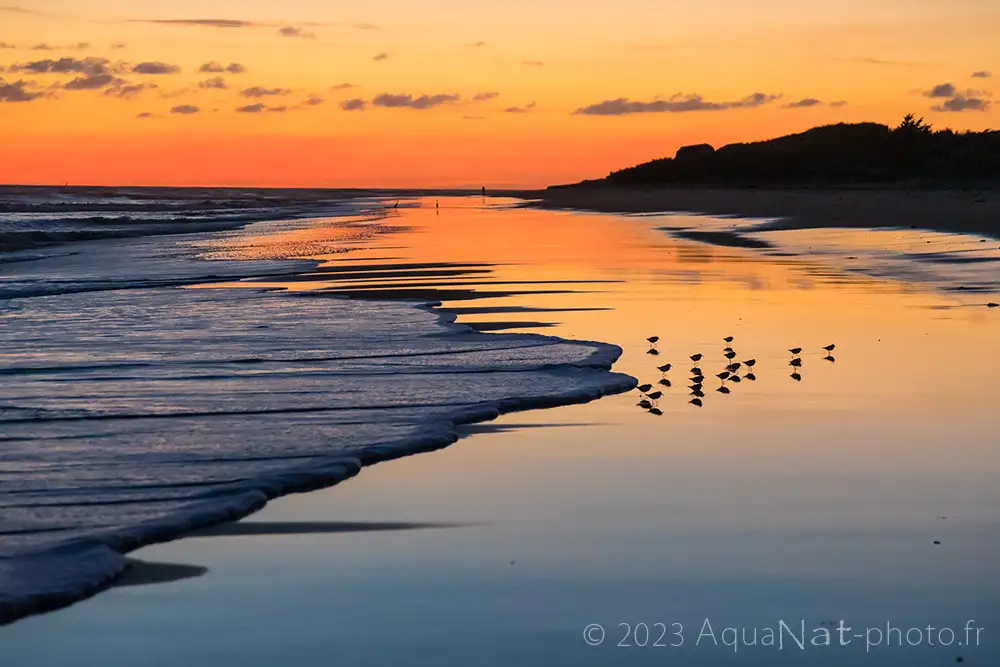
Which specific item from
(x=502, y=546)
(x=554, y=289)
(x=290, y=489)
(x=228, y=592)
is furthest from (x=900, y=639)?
(x=554, y=289)

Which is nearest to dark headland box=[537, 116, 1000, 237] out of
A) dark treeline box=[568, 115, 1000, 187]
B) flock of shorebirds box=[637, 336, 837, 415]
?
dark treeline box=[568, 115, 1000, 187]

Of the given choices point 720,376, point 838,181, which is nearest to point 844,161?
point 838,181

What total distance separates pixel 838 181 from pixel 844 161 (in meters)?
10.1

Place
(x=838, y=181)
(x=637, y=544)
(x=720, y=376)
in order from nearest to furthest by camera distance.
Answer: (x=637, y=544) < (x=720, y=376) < (x=838, y=181)

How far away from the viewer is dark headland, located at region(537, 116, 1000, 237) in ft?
136

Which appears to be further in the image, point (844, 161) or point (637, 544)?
point (844, 161)

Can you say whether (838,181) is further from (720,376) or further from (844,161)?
(720,376)

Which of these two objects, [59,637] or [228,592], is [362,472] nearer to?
[228,592]

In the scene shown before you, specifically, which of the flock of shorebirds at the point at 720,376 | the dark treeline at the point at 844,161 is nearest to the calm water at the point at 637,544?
the flock of shorebirds at the point at 720,376

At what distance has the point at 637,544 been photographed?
530cm

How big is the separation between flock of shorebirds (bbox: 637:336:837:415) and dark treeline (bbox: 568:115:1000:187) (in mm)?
68051

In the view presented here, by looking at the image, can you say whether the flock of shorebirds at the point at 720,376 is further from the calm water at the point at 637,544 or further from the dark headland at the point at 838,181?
the dark headland at the point at 838,181

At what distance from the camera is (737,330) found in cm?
1262

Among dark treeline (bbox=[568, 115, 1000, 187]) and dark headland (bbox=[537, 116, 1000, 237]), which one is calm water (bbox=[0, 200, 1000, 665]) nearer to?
dark headland (bbox=[537, 116, 1000, 237])
